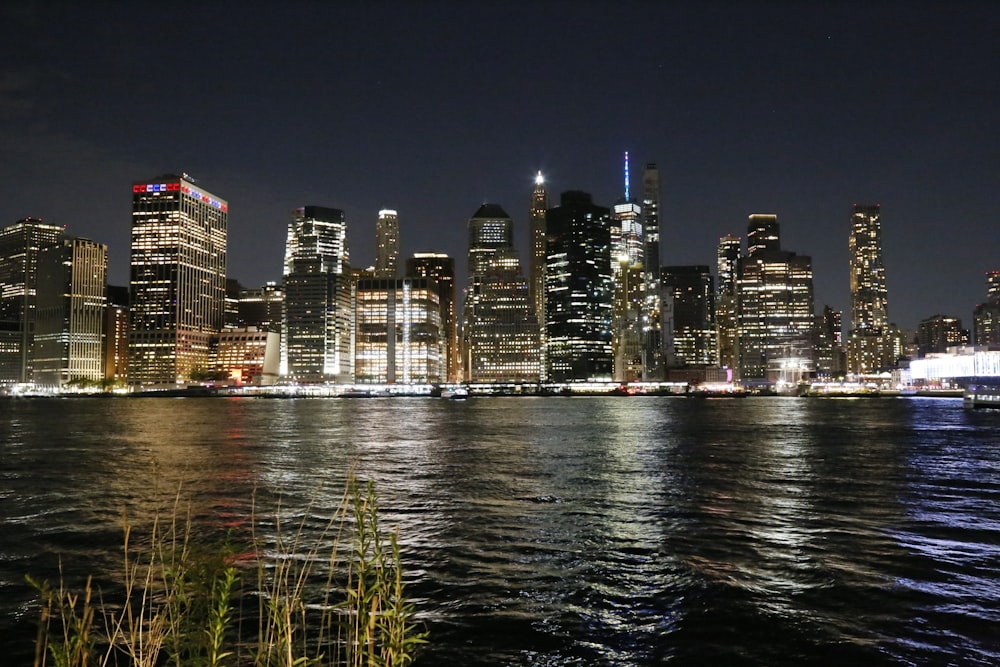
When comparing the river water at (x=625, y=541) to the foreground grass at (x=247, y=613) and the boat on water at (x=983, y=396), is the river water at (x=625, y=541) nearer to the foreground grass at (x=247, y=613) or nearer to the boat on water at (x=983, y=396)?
the foreground grass at (x=247, y=613)

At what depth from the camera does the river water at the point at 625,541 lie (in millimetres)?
13906

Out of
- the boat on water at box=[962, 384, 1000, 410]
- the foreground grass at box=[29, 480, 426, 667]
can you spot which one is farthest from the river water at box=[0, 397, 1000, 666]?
the boat on water at box=[962, 384, 1000, 410]

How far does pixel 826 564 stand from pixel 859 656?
22.4 ft

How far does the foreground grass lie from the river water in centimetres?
117

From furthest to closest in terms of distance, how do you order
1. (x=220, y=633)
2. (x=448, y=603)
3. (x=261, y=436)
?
(x=261, y=436) → (x=448, y=603) → (x=220, y=633)

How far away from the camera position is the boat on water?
150250 mm

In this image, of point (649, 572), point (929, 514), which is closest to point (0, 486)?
point (649, 572)

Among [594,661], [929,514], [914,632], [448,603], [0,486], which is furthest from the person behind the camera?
[0,486]

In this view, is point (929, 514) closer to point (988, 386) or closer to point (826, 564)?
point (826, 564)

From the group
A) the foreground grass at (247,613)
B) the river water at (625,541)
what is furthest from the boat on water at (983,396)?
the foreground grass at (247,613)

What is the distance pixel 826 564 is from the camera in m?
19.4

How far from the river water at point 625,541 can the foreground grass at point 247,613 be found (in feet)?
3.85

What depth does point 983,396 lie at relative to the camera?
15200 centimetres

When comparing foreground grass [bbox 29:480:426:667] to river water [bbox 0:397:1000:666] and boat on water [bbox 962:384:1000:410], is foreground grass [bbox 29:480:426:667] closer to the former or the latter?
river water [bbox 0:397:1000:666]
